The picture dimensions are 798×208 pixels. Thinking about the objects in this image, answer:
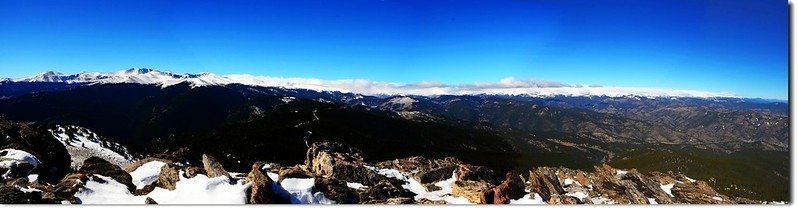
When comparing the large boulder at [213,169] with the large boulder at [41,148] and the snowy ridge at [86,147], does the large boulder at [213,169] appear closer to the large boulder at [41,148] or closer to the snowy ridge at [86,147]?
the large boulder at [41,148]

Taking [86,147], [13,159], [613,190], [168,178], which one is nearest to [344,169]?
[168,178]

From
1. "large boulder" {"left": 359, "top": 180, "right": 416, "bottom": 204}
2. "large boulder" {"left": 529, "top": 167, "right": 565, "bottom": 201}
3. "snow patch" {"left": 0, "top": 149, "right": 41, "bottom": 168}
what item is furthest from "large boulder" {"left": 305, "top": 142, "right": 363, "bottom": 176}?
"snow patch" {"left": 0, "top": 149, "right": 41, "bottom": 168}

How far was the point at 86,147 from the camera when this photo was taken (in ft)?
196

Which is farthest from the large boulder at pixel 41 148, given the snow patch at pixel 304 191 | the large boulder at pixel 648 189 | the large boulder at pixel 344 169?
the large boulder at pixel 648 189

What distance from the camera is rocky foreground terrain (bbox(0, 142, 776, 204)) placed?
19594mm

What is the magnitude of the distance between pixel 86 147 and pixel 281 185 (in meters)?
47.1

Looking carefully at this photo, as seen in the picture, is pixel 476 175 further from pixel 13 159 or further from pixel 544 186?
pixel 13 159

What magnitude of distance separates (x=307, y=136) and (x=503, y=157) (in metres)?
51.5

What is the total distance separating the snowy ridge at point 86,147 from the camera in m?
54.6

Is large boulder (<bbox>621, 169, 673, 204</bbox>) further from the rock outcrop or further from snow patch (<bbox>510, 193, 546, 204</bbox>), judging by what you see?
snow patch (<bbox>510, 193, 546, 204</bbox>)

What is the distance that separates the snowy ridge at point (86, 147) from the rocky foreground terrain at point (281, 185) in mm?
22978

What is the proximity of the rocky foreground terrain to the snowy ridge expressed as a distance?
22978 mm

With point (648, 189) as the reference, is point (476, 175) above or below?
above

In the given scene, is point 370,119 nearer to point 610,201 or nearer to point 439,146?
point 439,146
